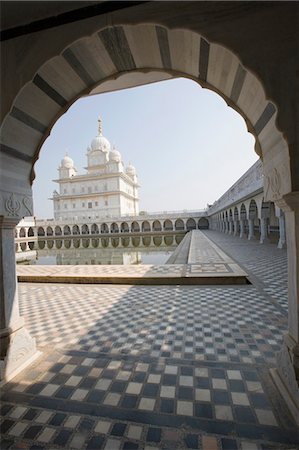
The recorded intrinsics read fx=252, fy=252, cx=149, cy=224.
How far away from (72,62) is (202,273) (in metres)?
4.45

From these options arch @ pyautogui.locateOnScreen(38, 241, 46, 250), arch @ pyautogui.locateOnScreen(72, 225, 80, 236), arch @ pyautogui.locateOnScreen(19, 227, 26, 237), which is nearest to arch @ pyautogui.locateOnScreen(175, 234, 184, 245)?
arch @ pyautogui.locateOnScreen(72, 225, 80, 236)

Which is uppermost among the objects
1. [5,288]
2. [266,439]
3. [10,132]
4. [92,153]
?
[92,153]

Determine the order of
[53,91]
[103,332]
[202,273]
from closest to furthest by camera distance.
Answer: [53,91] < [103,332] < [202,273]

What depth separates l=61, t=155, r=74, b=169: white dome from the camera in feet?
118

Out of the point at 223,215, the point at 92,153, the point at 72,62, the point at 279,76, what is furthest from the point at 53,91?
the point at 92,153

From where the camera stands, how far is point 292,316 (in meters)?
1.69

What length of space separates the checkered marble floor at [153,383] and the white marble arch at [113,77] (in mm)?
351

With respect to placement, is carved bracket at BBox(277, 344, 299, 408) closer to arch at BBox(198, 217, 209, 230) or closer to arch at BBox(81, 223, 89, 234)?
arch at BBox(81, 223, 89, 234)

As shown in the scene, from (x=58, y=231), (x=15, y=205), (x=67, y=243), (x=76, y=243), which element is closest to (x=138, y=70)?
(x=15, y=205)

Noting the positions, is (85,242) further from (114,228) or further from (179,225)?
(179,225)

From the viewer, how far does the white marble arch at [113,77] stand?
163 centimetres

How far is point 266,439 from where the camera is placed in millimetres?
1424

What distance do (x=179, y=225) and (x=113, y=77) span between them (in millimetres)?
30874

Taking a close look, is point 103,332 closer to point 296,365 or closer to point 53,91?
point 296,365
